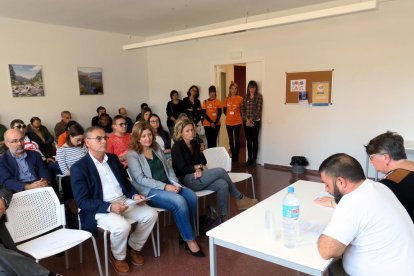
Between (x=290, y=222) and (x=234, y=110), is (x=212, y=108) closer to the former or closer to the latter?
(x=234, y=110)

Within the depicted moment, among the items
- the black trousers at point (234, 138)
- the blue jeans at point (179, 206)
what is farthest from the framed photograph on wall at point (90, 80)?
the blue jeans at point (179, 206)

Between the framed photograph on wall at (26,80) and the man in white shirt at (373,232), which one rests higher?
the framed photograph on wall at (26,80)

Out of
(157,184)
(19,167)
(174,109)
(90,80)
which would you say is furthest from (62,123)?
(157,184)

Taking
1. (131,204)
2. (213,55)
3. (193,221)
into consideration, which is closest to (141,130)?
(131,204)

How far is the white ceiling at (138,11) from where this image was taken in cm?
509

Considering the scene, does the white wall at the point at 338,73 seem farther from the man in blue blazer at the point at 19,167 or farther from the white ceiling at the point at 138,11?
the man in blue blazer at the point at 19,167

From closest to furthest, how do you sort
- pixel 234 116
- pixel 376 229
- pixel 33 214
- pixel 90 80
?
pixel 376 229
pixel 33 214
pixel 234 116
pixel 90 80

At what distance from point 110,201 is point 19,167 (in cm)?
116

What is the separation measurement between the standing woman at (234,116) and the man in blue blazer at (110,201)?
4.00 metres

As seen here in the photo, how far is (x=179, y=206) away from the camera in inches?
112

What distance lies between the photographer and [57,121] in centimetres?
670

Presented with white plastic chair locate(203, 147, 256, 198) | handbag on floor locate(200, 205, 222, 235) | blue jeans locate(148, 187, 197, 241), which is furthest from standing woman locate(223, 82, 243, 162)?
blue jeans locate(148, 187, 197, 241)

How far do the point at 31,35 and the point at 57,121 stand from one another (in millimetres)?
1809

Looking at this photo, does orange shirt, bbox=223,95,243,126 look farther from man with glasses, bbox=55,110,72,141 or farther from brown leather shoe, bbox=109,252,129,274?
brown leather shoe, bbox=109,252,129,274
